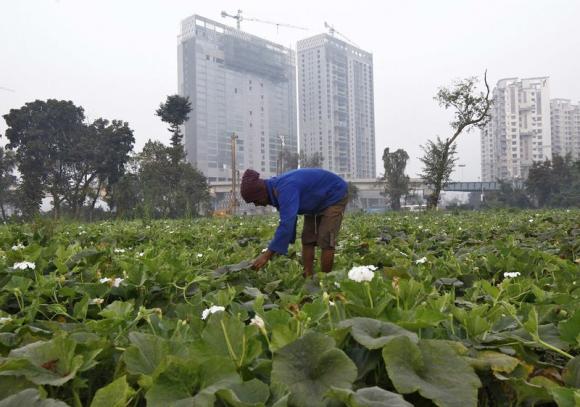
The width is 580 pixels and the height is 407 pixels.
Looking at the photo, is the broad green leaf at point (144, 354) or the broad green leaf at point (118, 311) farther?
the broad green leaf at point (118, 311)

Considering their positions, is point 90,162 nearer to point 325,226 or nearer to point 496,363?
point 325,226

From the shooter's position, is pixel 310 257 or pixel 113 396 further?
pixel 310 257

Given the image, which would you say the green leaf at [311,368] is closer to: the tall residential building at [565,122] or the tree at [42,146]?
the tree at [42,146]

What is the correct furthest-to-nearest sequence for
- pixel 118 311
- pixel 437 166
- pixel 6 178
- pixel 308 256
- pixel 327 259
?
pixel 6 178 < pixel 437 166 < pixel 308 256 < pixel 327 259 < pixel 118 311

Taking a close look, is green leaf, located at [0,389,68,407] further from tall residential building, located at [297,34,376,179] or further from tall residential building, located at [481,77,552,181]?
tall residential building, located at [297,34,376,179]

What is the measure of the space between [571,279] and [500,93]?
72.2m

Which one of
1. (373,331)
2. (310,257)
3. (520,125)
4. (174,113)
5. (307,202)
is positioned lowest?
(310,257)

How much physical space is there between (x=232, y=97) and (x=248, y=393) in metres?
72.2

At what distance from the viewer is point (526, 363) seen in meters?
1.35

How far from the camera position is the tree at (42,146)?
35438 mm

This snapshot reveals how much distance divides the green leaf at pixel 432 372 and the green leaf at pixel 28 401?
64 cm

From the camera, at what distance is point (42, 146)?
Answer: 3556 cm

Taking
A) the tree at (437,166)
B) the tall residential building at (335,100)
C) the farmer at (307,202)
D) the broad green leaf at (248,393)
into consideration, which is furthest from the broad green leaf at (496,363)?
the tall residential building at (335,100)

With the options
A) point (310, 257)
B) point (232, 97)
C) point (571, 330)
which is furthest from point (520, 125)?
A: point (571, 330)
